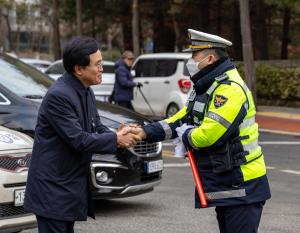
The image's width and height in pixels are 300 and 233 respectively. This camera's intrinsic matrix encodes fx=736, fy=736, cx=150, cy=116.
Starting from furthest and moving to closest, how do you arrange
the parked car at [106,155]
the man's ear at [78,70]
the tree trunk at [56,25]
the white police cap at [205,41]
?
the tree trunk at [56,25], the parked car at [106,155], the white police cap at [205,41], the man's ear at [78,70]

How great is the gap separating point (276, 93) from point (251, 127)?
19.0m

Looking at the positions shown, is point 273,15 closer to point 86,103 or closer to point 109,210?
point 109,210

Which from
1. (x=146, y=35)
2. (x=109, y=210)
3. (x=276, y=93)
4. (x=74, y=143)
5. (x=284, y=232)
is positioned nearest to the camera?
(x=74, y=143)

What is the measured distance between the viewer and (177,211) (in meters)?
8.10

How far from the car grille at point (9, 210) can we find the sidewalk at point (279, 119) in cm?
1173

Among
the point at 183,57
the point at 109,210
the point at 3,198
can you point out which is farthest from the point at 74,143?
the point at 183,57

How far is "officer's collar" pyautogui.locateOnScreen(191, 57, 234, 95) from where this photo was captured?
431 centimetres

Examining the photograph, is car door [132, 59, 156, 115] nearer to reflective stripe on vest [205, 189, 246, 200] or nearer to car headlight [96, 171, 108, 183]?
car headlight [96, 171, 108, 183]

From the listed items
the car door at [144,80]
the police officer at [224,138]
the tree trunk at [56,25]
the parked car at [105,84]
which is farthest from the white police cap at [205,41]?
the tree trunk at [56,25]

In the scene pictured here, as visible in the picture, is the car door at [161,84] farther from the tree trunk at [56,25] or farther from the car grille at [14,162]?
the tree trunk at [56,25]

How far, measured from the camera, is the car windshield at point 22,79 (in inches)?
307

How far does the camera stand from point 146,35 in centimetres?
4303

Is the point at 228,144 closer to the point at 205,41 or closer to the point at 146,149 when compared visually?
the point at 205,41

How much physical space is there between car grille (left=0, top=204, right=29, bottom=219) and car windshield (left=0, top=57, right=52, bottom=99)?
2.19m
